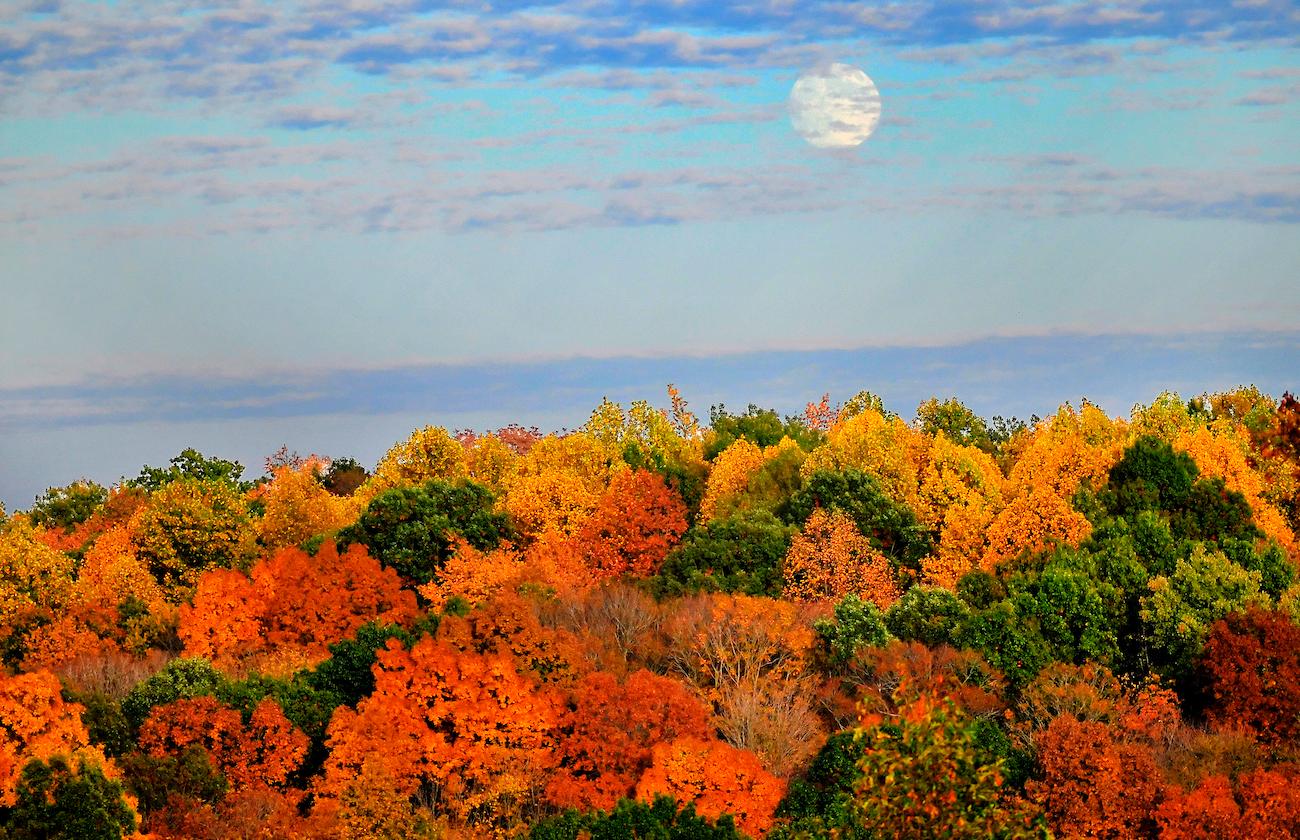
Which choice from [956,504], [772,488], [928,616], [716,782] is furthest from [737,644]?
[772,488]

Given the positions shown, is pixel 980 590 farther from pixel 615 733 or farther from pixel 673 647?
pixel 615 733

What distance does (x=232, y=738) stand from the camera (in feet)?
197

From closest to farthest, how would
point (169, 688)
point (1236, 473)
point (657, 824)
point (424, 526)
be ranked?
point (657, 824), point (169, 688), point (1236, 473), point (424, 526)

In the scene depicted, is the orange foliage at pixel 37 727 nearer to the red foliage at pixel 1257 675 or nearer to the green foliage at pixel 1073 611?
the green foliage at pixel 1073 611

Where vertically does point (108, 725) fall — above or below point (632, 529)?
below

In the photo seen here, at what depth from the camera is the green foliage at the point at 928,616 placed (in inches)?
2606

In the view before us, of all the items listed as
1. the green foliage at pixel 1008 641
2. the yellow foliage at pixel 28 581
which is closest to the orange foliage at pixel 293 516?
the yellow foliage at pixel 28 581

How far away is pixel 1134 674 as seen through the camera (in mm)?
65938

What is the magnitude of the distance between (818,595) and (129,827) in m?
28.3

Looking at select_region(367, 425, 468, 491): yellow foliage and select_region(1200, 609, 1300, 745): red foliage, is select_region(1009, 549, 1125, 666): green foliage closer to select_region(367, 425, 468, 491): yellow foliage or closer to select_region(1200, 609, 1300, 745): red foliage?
select_region(1200, 609, 1300, 745): red foliage

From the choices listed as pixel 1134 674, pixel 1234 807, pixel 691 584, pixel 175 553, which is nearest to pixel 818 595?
pixel 691 584

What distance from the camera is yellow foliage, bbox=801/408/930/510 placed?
83250 millimetres

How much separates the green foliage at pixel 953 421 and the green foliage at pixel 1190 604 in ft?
129

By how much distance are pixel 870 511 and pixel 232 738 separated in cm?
3022
